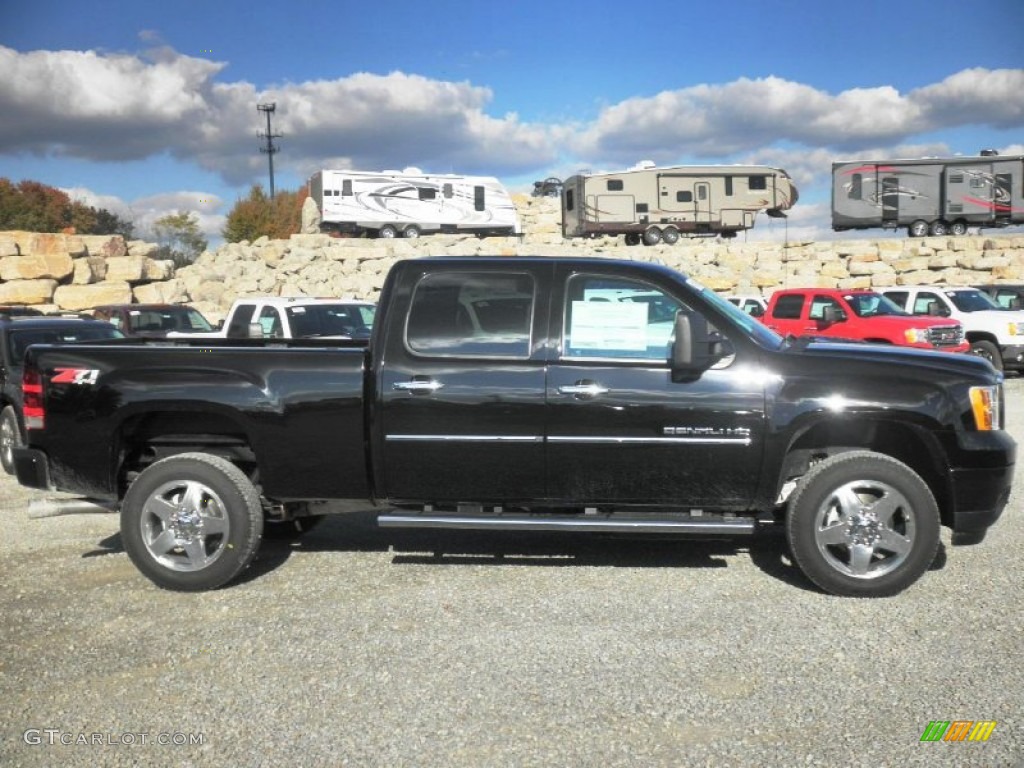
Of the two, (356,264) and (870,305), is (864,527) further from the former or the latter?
(356,264)

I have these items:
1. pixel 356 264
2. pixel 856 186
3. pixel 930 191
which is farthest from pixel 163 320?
pixel 930 191

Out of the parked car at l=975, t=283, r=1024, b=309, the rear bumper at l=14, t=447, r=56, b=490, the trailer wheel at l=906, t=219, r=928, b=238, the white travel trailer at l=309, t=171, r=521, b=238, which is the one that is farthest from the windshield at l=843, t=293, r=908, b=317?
the white travel trailer at l=309, t=171, r=521, b=238

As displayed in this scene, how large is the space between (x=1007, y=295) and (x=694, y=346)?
731 inches

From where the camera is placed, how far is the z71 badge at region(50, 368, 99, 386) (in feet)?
17.8

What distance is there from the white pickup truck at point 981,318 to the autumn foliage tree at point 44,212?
171ft

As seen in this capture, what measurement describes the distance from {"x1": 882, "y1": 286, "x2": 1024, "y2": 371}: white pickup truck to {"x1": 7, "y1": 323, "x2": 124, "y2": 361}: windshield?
14.8m

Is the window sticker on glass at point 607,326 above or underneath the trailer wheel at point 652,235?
underneath

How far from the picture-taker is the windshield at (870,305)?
1673 cm

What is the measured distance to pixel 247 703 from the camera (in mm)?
3748

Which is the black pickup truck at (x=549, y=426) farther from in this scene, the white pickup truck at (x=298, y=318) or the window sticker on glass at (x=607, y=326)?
the white pickup truck at (x=298, y=318)

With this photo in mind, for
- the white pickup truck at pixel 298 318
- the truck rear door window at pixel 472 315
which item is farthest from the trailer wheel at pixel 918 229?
the truck rear door window at pixel 472 315

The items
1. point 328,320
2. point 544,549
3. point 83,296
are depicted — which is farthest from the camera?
point 83,296

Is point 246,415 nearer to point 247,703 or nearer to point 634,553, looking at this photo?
point 247,703

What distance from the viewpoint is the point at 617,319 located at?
5266 millimetres
